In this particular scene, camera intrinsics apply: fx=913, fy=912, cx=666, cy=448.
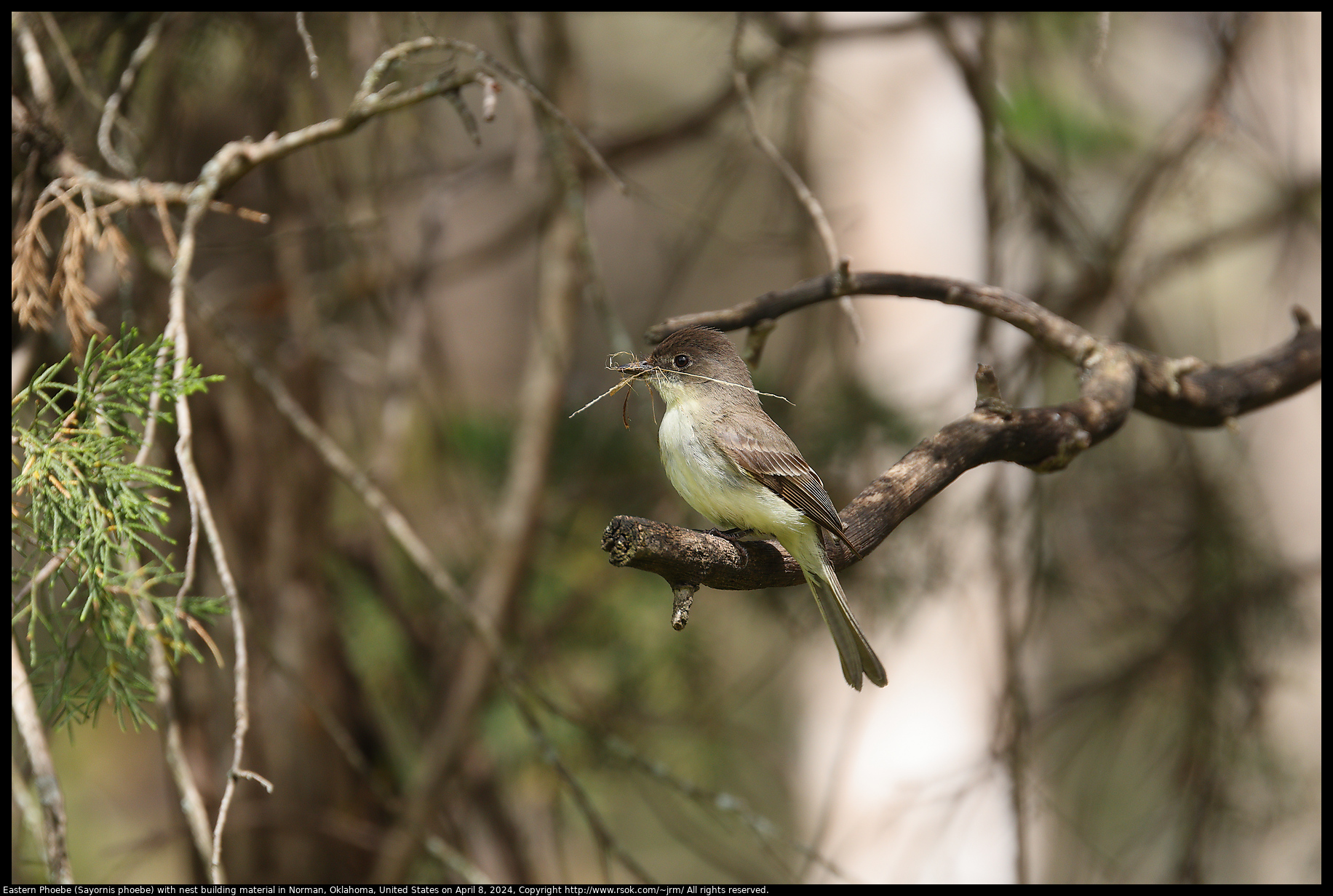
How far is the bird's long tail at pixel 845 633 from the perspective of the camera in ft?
5.51

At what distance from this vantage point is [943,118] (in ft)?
14.3

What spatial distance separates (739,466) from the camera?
1.83 metres

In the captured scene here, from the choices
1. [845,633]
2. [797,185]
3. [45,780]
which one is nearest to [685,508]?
[797,185]

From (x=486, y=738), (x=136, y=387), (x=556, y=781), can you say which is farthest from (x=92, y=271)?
(x=556, y=781)

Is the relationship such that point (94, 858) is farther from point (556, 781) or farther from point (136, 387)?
point (136, 387)

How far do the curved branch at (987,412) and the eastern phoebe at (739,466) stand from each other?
2.1 inches

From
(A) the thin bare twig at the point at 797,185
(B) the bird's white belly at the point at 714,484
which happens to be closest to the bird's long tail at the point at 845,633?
(B) the bird's white belly at the point at 714,484

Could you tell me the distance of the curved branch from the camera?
147cm

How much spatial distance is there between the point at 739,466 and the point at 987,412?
0.52m

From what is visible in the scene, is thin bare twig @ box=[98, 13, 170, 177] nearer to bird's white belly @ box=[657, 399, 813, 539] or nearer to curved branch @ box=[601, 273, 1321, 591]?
curved branch @ box=[601, 273, 1321, 591]

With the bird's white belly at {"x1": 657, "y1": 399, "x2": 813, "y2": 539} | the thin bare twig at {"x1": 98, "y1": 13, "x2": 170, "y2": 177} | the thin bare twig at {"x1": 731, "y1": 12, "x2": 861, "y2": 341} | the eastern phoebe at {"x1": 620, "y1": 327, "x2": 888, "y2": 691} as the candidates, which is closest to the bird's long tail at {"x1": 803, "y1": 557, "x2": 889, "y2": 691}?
the eastern phoebe at {"x1": 620, "y1": 327, "x2": 888, "y2": 691}

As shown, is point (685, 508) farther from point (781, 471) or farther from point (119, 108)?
point (119, 108)

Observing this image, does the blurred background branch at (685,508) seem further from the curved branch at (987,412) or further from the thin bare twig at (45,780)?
the thin bare twig at (45,780)

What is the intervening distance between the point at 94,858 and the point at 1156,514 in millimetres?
6216
